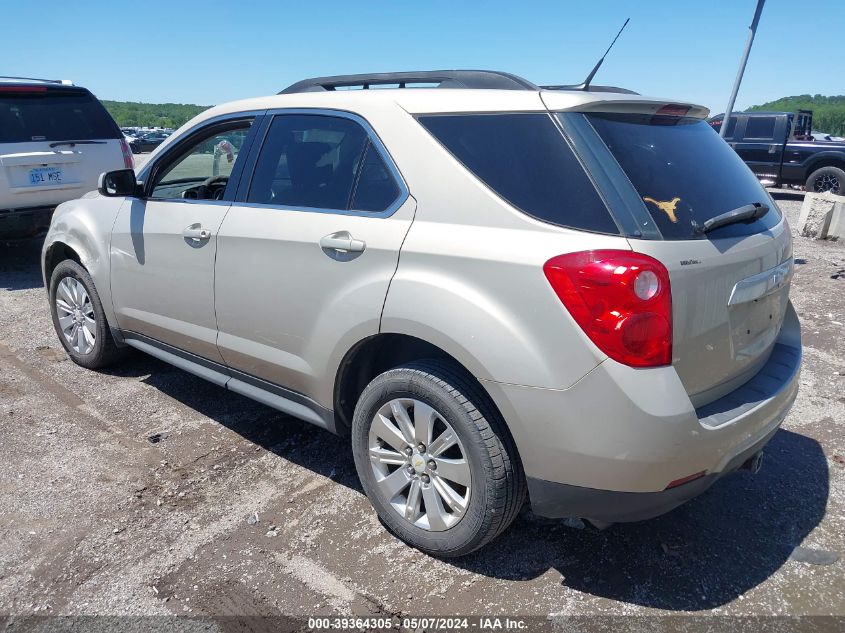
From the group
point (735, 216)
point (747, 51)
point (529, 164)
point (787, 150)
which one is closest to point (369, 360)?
point (529, 164)

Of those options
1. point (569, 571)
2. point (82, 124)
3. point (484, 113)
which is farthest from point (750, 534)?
point (82, 124)

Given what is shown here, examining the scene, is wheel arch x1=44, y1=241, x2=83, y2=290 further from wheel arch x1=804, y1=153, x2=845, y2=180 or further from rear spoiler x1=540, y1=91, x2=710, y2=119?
wheel arch x1=804, y1=153, x2=845, y2=180

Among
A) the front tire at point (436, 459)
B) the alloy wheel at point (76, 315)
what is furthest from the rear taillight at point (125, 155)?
the front tire at point (436, 459)

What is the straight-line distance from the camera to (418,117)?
9.00 ft

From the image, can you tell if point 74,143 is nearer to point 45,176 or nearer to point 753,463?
point 45,176

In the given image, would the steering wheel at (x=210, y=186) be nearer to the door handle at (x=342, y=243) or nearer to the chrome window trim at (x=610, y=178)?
the door handle at (x=342, y=243)

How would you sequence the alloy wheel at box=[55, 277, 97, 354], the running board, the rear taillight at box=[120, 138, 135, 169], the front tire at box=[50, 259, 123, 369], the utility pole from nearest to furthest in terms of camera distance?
1. the running board
2. the front tire at box=[50, 259, 123, 369]
3. the alloy wheel at box=[55, 277, 97, 354]
4. the rear taillight at box=[120, 138, 135, 169]
5. the utility pole

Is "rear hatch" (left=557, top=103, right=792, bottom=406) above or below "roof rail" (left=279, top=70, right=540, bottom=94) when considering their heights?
below

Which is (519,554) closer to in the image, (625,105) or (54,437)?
(625,105)

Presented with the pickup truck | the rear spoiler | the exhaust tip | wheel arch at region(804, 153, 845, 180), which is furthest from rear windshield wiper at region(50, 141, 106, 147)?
wheel arch at region(804, 153, 845, 180)

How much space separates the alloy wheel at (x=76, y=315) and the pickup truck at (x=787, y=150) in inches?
542

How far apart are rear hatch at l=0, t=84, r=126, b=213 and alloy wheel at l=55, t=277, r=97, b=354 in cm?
270

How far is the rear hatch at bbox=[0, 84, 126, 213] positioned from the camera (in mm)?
6707

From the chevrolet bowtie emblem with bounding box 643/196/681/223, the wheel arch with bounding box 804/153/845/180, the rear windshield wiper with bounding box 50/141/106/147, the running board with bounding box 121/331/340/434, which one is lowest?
the wheel arch with bounding box 804/153/845/180
